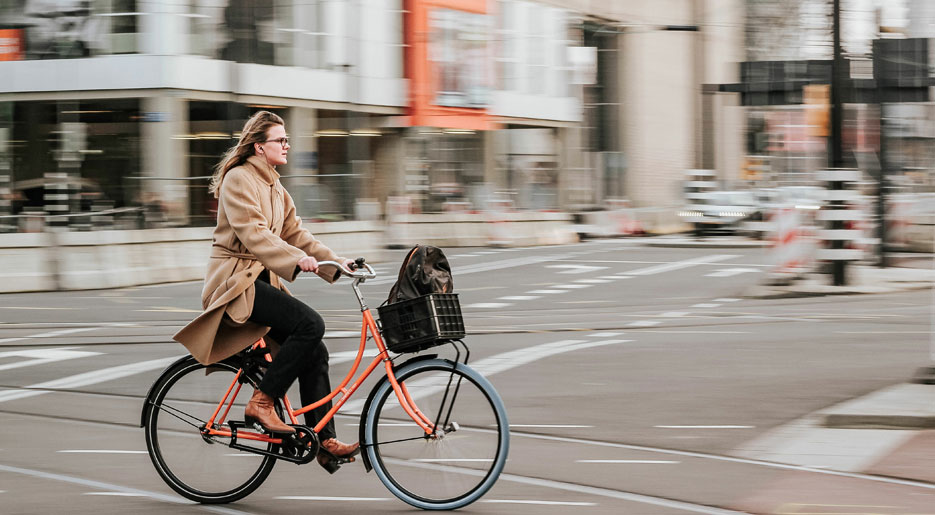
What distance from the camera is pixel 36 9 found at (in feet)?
96.0

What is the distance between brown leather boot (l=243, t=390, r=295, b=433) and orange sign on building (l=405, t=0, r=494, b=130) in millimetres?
34751

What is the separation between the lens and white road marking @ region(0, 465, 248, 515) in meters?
6.11

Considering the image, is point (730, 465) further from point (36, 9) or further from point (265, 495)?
point (36, 9)

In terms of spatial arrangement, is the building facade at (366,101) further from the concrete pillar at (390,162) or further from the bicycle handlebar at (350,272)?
the bicycle handlebar at (350,272)

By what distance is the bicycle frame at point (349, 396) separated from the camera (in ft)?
19.1

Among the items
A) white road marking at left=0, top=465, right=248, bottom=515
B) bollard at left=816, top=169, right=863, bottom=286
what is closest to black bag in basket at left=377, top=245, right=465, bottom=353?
white road marking at left=0, top=465, right=248, bottom=515

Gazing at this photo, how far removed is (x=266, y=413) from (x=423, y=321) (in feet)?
2.91

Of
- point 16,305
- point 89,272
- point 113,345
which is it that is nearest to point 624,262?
point 89,272

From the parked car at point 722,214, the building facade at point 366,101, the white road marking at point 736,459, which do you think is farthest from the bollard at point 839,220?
the parked car at point 722,214

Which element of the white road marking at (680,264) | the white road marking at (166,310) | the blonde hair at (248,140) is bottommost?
the white road marking at (680,264)

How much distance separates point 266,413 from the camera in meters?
5.98

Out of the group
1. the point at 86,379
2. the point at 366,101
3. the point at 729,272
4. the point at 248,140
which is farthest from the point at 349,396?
the point at 366,101

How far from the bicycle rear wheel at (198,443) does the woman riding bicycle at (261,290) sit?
0.65ft

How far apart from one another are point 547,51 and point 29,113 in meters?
22.3
